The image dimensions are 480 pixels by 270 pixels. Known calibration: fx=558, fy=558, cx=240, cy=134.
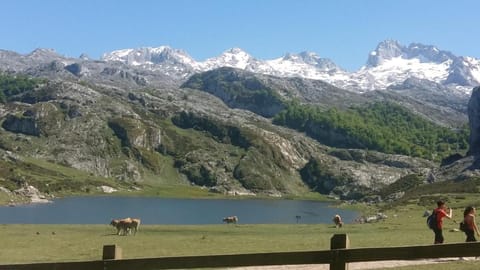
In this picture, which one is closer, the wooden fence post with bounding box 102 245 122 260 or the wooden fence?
the wooden fence

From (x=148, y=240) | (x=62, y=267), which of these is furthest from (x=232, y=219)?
(x=62, y=267)

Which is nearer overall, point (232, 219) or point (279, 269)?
point (279, 269)

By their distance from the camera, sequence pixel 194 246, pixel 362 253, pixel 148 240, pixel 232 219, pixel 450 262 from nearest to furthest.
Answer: pixel 362 253, pixel 450 262, pixel 194 246, pixel 148 240, pixel 232 219

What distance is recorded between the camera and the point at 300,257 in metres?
14.7

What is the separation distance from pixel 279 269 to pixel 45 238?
103 feet

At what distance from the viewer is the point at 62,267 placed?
15.2 metres

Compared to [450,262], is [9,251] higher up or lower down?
lower down

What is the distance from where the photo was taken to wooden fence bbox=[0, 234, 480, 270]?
14.5m

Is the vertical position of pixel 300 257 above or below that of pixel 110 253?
above

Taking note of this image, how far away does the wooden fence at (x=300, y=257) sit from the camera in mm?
14508

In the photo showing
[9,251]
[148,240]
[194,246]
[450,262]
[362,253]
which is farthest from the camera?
[148,240]

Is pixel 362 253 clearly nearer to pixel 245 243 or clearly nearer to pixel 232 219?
pixel 245 243

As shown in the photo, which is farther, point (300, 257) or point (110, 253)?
point (110, 253)

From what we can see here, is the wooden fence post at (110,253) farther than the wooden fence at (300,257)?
Yes
